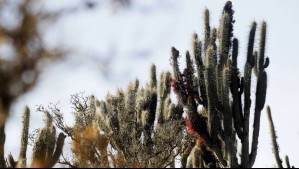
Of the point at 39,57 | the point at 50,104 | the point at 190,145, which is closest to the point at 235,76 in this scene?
the point at 190,145

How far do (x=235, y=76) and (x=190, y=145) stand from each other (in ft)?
13.4

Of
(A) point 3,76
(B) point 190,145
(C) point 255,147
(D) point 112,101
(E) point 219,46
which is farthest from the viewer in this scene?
(D) point 112,101

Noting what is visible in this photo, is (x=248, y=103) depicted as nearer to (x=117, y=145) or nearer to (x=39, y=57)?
(x=117, y=145)

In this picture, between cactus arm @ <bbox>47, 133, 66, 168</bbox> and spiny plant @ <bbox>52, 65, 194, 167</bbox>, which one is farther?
spiny plant @ <bbox>52, 65, 194, 167</bbox>

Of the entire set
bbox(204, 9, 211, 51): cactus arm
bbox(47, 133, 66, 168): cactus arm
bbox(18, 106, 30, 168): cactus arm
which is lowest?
bbox(47, 133, 66, 168): cactus arm

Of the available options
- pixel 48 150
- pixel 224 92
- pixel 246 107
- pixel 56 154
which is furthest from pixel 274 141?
pixel 48 150

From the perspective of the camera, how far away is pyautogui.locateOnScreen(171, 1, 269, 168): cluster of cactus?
9.87 metres

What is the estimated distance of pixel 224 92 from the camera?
9.83 metres

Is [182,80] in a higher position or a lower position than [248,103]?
higher

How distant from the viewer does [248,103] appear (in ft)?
33.7

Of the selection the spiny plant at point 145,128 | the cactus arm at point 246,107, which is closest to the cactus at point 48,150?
the spiny plant at point 145,128

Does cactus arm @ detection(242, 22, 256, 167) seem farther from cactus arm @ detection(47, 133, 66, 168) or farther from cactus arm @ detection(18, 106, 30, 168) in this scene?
cactus arm @ detection(18, 106, 30, 168)

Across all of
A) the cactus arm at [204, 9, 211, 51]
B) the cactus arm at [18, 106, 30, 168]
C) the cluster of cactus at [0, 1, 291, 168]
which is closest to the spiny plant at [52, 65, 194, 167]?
the cluster of cactus at [0, 1, 291, 168]

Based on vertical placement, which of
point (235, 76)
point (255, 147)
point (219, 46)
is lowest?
point (255, 147)
